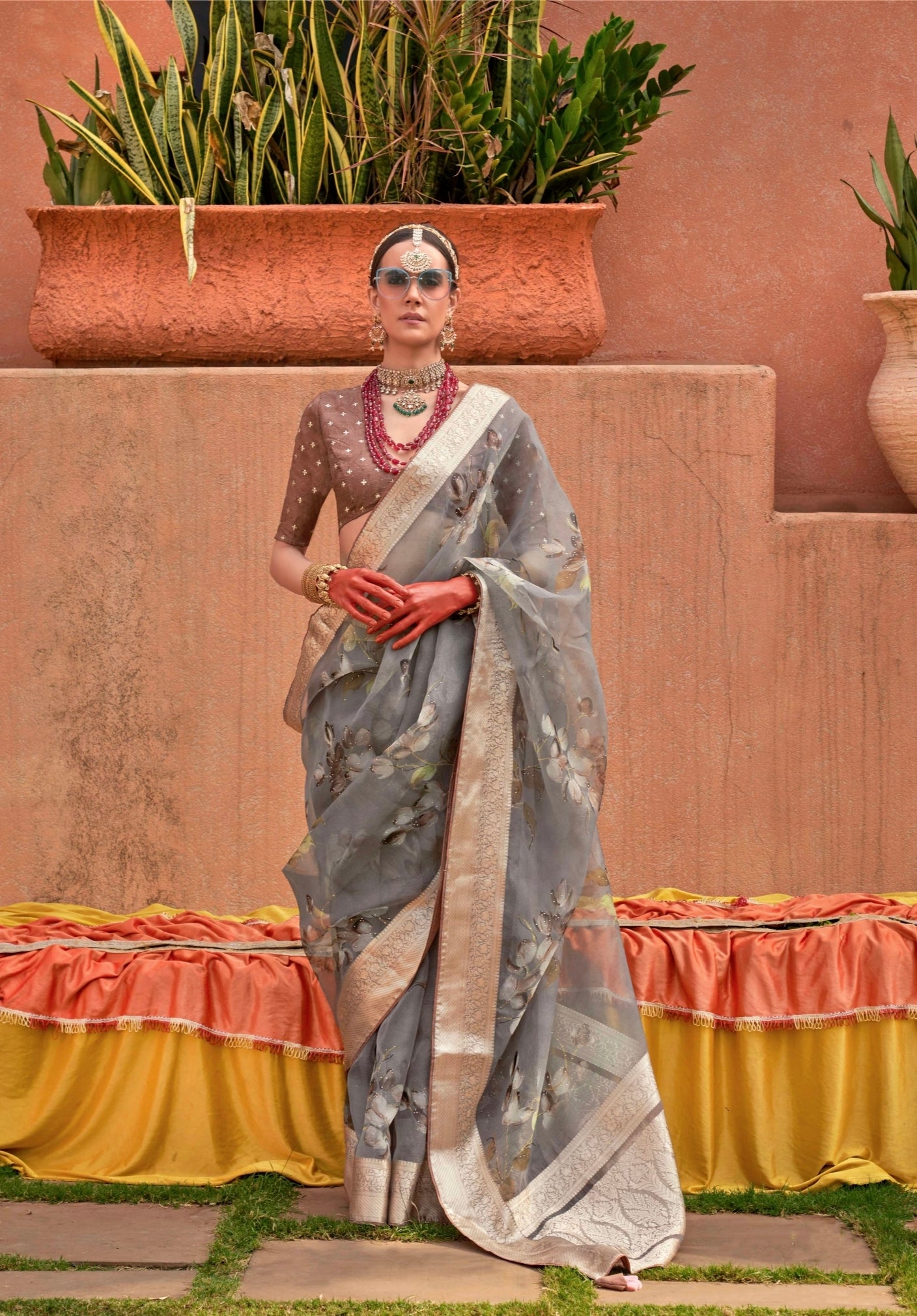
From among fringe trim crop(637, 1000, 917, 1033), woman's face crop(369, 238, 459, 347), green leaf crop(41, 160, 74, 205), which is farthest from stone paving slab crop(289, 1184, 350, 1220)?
green leaf crop(41, 160, 74, 205)

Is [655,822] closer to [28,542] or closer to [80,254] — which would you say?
[28,542]

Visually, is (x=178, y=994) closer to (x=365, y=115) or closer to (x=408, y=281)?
(x=408, y=281)

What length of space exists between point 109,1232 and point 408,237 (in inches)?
73.4

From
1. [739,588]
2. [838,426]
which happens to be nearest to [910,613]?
[739,588]

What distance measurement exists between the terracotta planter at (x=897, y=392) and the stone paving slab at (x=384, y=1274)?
252cm

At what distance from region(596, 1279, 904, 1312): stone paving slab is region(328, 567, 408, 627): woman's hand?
3.89ft

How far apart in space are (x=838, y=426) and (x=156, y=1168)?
9.52 feet

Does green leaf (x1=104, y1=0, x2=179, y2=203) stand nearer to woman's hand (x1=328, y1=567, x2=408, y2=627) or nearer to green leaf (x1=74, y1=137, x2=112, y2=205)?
green leaf (x1=74, y1=137, x2=112, y2=205)

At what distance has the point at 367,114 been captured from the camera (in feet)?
13.7

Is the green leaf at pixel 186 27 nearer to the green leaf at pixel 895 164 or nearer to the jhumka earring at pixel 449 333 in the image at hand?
the jhumka earring at pixel 449 333

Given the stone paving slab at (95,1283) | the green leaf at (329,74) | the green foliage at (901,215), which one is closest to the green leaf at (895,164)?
the green foliage at (901,215)

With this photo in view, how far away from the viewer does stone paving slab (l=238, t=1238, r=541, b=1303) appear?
2.43 metres

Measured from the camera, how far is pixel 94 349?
13.8 ft

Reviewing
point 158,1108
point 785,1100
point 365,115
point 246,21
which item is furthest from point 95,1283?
point 246,21
